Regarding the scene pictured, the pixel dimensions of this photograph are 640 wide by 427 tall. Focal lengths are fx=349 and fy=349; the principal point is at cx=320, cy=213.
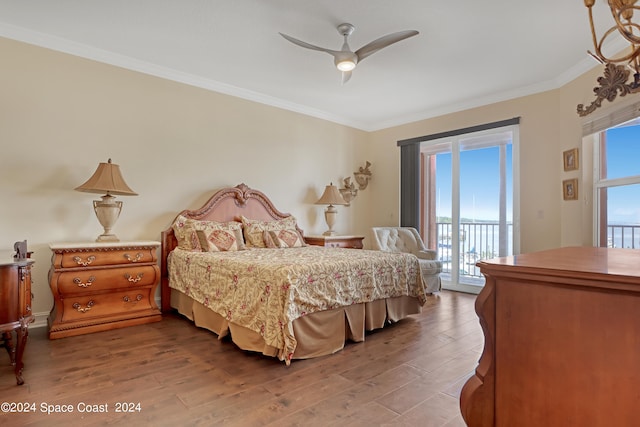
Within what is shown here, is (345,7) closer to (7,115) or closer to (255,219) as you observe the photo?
(255,219)

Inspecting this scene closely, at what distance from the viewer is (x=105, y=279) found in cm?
310

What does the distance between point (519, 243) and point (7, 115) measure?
5615 millimetres

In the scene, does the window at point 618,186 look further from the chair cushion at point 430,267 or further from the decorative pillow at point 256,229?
the decorative pillow at point 256,229

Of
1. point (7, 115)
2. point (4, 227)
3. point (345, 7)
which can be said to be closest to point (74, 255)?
point (4, 227)

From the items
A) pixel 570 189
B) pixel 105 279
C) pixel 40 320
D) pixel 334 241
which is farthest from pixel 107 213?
pixel 570 189

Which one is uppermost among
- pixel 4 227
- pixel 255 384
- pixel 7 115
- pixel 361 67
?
pixel 361 67

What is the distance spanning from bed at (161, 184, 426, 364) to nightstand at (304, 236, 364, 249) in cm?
59

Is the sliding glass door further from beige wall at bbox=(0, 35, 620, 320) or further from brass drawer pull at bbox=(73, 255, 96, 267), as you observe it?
brass drawer pull at bbox=(73, 255, 96, 267)

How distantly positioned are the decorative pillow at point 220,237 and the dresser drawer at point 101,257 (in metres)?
0.51

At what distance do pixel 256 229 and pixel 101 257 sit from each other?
65.6 inches

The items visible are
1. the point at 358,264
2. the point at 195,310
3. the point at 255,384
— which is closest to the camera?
the point at 255,384

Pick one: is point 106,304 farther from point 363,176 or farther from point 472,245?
point 472,245

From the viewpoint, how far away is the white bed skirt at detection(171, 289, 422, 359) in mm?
2547

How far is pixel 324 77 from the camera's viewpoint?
13.5 ft
